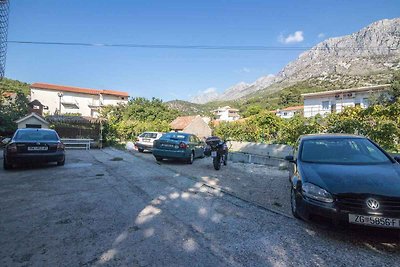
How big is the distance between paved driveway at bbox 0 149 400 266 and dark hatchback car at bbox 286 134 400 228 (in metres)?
0.24

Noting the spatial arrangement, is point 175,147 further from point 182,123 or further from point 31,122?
point 182,123

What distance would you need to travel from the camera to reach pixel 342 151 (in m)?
4.91

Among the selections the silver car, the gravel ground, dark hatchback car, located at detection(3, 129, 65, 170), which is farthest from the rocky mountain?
dark hatchback car, located at detection(3, 129, 65, 170)

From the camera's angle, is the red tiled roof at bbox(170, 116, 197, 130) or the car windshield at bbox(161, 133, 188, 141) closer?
the car windshield at bbox(161, 133, 188, 141)

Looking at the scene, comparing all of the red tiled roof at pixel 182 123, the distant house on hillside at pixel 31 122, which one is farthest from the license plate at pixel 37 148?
the red tiled roof at pixel 182 123

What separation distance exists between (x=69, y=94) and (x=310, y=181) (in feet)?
235

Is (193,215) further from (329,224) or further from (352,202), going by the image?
(352,202)

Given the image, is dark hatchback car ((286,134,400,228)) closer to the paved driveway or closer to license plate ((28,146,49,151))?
the paved driveway

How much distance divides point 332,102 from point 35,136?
41391mm

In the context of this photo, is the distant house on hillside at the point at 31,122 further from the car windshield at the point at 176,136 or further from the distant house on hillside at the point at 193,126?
the distant house on hillside at the point at 193,126

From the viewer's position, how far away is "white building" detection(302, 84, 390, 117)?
35781mm

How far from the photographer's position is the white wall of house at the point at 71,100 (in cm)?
6194

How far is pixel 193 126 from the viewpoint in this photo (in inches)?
1817

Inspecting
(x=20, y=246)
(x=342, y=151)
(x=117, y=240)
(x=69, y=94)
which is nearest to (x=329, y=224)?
(x=342, y=151)
